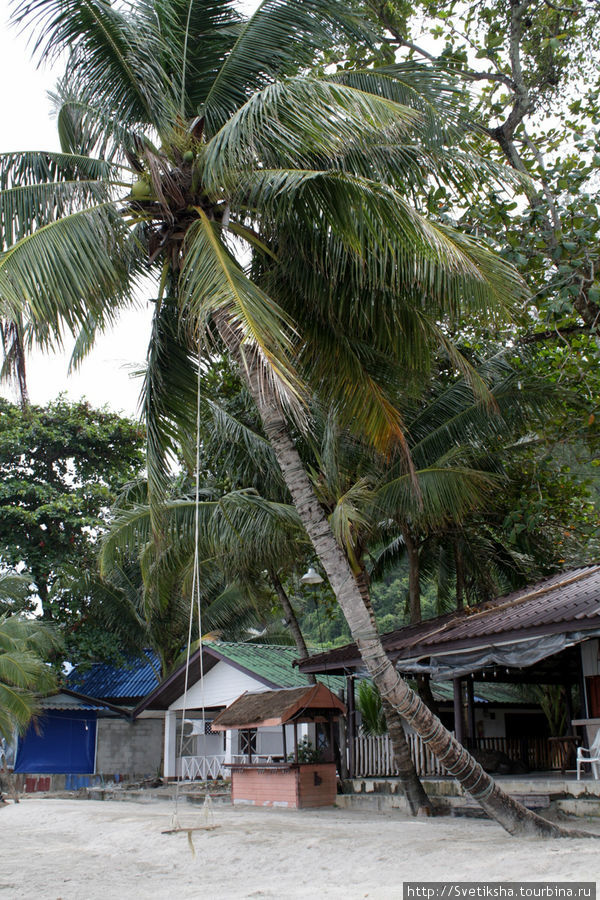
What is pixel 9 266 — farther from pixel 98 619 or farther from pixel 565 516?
pixel 98 619

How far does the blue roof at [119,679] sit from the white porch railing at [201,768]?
188 inches

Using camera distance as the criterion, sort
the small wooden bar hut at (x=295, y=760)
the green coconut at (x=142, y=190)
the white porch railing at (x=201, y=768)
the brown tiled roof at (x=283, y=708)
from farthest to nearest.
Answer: the white porch railing at (x=201, y=768), the small wooden bar hut at (x=295, y=760), the brown tiled roof at (x=283, y=708), the green coconut at (x=142, y=190)

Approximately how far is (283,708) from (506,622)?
4.30 metres

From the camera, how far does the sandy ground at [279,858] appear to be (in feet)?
21.4

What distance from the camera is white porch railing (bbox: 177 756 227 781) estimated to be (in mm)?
20125

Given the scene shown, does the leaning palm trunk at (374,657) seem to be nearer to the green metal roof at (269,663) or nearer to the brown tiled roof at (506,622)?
the brown tiled roof at (506,622)

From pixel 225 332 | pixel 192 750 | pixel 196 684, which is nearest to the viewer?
pixel 225 332

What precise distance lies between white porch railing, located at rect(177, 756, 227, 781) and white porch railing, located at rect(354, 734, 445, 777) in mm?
6611

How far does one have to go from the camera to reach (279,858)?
8.25 metres

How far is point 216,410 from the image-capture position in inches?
544

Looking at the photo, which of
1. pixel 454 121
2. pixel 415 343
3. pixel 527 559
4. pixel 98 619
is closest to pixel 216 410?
pixel 415 343

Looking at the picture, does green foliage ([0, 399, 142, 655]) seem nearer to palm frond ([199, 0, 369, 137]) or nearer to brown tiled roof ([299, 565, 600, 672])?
brown tiled roof ([299, 565, 600, 672])

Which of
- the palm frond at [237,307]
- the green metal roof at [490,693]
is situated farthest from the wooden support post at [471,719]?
the palm frond at [237,307]

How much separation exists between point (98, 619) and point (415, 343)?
1921cm
